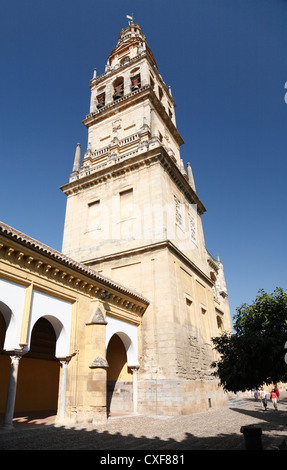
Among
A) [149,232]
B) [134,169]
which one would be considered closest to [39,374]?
[149,232]

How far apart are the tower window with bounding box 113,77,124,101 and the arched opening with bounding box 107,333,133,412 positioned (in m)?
24.2

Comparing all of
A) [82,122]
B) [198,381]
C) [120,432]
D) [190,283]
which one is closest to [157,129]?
[82,122]

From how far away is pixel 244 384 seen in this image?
478 inches

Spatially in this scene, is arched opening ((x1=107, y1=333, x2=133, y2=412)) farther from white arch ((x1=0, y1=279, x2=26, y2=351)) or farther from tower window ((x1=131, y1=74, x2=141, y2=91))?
tower window ((x1=131, y1=74, x2=141, y2=91))

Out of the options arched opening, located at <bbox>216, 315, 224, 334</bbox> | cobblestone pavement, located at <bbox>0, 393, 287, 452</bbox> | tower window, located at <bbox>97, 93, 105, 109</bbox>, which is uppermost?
tower window, located at <bbox>97, 93, 105, 109</bbox>

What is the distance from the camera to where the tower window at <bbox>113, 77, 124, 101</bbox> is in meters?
30.3

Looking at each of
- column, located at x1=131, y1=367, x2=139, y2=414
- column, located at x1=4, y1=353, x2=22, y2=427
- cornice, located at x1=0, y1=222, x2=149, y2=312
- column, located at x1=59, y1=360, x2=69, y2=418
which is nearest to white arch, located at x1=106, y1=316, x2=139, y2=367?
column, located at x1=131, y1=367, x2=139, y2=414

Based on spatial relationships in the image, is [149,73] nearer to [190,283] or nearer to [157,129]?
[157,129]

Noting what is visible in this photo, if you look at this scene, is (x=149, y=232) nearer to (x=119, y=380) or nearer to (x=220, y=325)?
(x=119, y=380)

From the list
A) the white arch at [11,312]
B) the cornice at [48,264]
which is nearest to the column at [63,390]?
the white arch at [11,312]

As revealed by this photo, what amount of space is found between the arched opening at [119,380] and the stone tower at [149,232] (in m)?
0.38

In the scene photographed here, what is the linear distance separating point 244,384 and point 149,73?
2890 cm

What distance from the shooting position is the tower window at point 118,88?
3026cm

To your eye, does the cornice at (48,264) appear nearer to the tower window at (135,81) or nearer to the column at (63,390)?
the column at (63,390)
